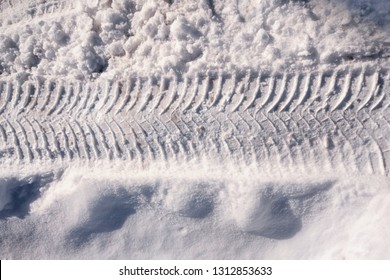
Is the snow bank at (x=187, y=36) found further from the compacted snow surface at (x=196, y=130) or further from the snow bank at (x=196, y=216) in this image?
the snow bank at (x=196, y=216)

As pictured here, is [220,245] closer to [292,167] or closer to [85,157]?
[292,167]

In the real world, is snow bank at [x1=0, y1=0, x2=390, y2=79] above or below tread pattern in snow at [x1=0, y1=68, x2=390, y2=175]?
above

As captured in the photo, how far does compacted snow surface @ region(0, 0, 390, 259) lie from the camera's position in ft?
6.89

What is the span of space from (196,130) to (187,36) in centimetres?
50

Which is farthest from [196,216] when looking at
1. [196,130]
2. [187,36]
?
[187,36]

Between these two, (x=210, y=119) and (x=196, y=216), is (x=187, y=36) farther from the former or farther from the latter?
(x=196, y=216)

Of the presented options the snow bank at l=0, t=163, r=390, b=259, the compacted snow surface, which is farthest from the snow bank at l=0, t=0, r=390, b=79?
the snow bank at l=0, t=163, r=390, b=259

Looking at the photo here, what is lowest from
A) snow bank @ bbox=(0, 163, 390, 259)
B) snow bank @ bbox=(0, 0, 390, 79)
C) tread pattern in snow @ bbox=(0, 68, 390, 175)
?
snow bank @ bbox=(0, 163, 390, 259)

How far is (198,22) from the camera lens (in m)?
2.19

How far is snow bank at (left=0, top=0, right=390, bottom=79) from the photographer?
6.84ft

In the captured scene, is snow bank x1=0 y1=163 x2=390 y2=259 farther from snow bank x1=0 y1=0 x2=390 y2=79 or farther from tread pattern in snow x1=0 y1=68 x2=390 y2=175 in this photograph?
snow bank x1=0 y1=0 x2=390 y2=79

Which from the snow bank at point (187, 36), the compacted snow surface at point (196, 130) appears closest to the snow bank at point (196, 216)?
the compacted snow surface at point (196, 130)

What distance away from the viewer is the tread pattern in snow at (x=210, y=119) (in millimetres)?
2105

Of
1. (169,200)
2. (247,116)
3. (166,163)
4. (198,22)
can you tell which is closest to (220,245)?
(169,200)
